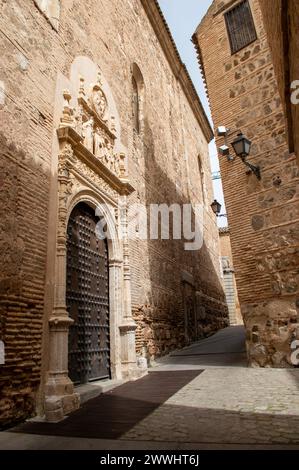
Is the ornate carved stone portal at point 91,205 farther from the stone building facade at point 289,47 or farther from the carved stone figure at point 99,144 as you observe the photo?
the stone building facade at point 289,47

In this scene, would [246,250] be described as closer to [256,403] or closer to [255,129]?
[255,129]

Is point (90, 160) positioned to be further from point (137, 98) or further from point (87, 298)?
point (137, 98)

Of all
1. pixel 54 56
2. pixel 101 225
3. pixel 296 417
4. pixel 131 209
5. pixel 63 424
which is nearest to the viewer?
pixel 296 417

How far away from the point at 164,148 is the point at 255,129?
4.66 meters

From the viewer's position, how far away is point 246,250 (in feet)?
20.6

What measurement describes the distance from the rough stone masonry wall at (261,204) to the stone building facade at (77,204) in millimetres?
2127

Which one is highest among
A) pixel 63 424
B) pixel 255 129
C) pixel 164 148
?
pixel 164 148

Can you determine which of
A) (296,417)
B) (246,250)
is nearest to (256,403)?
(296,417)

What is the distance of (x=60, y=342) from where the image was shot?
4016 millimetres

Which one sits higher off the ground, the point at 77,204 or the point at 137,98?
the point at 137,98

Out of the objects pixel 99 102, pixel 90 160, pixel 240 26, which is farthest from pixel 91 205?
pixel 240 26

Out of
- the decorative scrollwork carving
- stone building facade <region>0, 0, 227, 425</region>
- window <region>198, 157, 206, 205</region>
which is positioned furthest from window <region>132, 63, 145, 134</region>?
window <region>198, 157, 206, 205</region>

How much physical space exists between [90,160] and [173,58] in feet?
33.1

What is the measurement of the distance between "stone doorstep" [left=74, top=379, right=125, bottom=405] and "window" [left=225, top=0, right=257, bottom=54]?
23.3 ft
